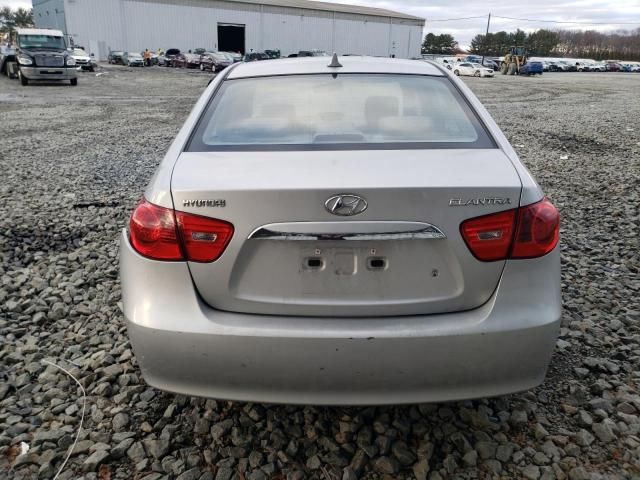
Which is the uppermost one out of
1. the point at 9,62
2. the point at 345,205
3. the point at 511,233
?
the point at 345,205

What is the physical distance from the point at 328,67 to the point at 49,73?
2444 centimetres

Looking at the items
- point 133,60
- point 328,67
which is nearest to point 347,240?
point 328,67

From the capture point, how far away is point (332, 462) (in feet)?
7.66

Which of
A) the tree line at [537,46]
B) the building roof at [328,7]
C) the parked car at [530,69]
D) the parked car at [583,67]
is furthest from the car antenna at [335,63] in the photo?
the tree line at [537,46]

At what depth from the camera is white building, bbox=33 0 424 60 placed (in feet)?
177

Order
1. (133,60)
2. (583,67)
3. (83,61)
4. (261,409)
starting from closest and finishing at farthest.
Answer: (261,409) < (83,61) < (133,60) < (583,67)

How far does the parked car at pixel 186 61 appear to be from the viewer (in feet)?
155

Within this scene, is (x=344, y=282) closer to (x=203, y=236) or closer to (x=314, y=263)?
(x=314, y=263)

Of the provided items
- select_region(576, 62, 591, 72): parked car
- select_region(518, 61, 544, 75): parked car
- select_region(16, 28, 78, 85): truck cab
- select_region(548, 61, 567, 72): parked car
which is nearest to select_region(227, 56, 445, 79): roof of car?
select_region(16, 28, 78, 85): truck cab

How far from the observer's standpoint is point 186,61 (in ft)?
159

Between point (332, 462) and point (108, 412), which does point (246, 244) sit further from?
point (108, 412)

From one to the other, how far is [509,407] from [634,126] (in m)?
12.3

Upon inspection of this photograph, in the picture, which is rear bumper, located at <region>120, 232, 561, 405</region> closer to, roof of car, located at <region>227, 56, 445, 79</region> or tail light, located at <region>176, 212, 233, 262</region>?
tail light, located at <region>176, 212, 233, 262</region>

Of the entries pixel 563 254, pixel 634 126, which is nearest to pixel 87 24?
pixel 634 126
